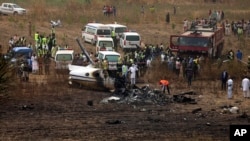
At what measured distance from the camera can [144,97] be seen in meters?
24.5

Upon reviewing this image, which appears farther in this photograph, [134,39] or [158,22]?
[158,22]

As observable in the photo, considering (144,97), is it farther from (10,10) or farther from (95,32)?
(10,10)

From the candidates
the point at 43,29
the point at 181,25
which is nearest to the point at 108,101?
the point at 43,29

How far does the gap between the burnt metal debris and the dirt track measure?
0.44 meters

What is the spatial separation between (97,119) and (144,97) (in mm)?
4110

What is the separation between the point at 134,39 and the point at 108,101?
14.8 meters

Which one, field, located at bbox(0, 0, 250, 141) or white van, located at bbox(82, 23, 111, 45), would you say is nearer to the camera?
field, located at bbox(0, 0, 250, 141)

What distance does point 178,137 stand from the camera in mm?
18859

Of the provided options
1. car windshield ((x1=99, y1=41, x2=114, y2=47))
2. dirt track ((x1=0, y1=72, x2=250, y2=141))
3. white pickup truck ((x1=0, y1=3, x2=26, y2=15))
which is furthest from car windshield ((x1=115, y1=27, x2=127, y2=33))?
dirt track ((x1=0, y1=72, x2=250, y2=141))

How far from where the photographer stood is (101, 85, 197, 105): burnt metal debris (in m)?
24.2

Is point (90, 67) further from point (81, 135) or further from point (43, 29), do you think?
point (43, 29)

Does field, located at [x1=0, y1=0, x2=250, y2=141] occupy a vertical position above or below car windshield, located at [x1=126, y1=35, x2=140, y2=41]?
below

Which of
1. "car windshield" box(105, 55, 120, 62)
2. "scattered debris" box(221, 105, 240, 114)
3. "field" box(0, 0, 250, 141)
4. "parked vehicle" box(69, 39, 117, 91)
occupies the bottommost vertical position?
"scattered debris" box(221, 105, 240, 114)

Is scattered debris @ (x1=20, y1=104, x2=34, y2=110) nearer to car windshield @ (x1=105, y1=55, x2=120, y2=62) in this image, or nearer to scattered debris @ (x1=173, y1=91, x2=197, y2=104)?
scattered debris @ (x1=173, y1=91, x2=197, y2=104)
